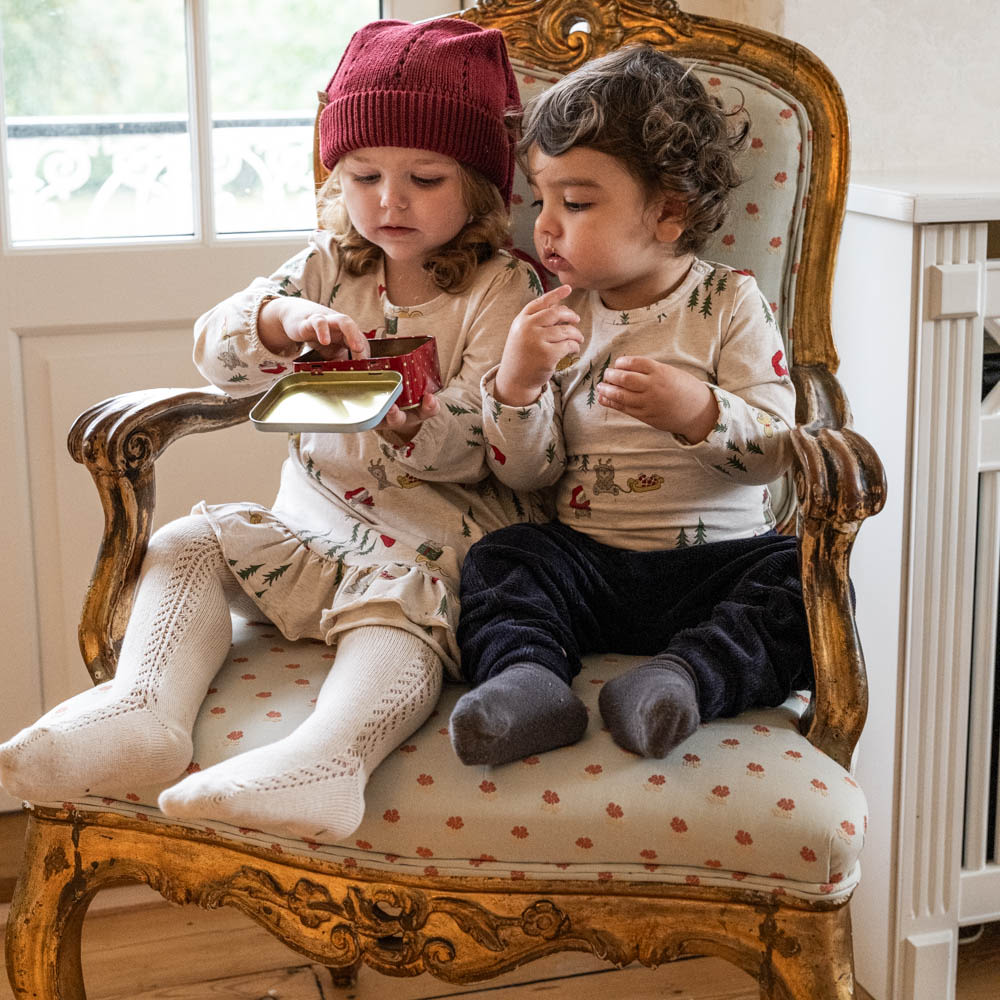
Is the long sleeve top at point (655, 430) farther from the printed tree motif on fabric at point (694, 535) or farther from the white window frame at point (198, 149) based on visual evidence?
the white window frame at point (198, 149)

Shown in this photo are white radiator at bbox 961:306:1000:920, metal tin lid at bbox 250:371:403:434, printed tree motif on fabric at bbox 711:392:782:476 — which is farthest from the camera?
white radiator at bbox 961:306:1000:920

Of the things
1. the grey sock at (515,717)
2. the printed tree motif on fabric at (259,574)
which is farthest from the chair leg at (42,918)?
the grey sock at (515,717)

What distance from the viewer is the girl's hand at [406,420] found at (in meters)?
1.09

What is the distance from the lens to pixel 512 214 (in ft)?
4.40

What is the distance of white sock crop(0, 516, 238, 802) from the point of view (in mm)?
922

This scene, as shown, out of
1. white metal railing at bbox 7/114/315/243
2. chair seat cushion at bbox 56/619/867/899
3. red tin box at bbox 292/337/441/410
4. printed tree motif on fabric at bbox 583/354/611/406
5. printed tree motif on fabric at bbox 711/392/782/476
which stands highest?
white metal railing at bbox 7/114/315/243

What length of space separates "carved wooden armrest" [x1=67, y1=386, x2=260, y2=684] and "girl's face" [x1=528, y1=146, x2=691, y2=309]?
0.41 metres

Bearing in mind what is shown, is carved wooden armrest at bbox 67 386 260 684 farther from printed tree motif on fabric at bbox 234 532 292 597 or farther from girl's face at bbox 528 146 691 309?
girl's face at bbox 528 146 691 309

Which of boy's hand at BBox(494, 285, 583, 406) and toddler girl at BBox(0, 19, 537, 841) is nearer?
toddler girl at BBox(0, 19, 537, 841)

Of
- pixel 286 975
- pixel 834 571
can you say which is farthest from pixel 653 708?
pixel 286 975

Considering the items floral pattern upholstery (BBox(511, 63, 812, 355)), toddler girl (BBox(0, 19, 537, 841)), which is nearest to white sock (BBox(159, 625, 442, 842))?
toddler girl (BBox(0, 19, 537, 841))

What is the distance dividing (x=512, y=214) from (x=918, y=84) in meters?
0.56

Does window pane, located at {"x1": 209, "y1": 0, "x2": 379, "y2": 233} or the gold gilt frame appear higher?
window pane, located at {"x1": 209, "y1": 0, "x2": 379, "y2": 233}

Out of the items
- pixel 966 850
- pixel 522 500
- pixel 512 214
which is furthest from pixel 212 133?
pixel 966 850
